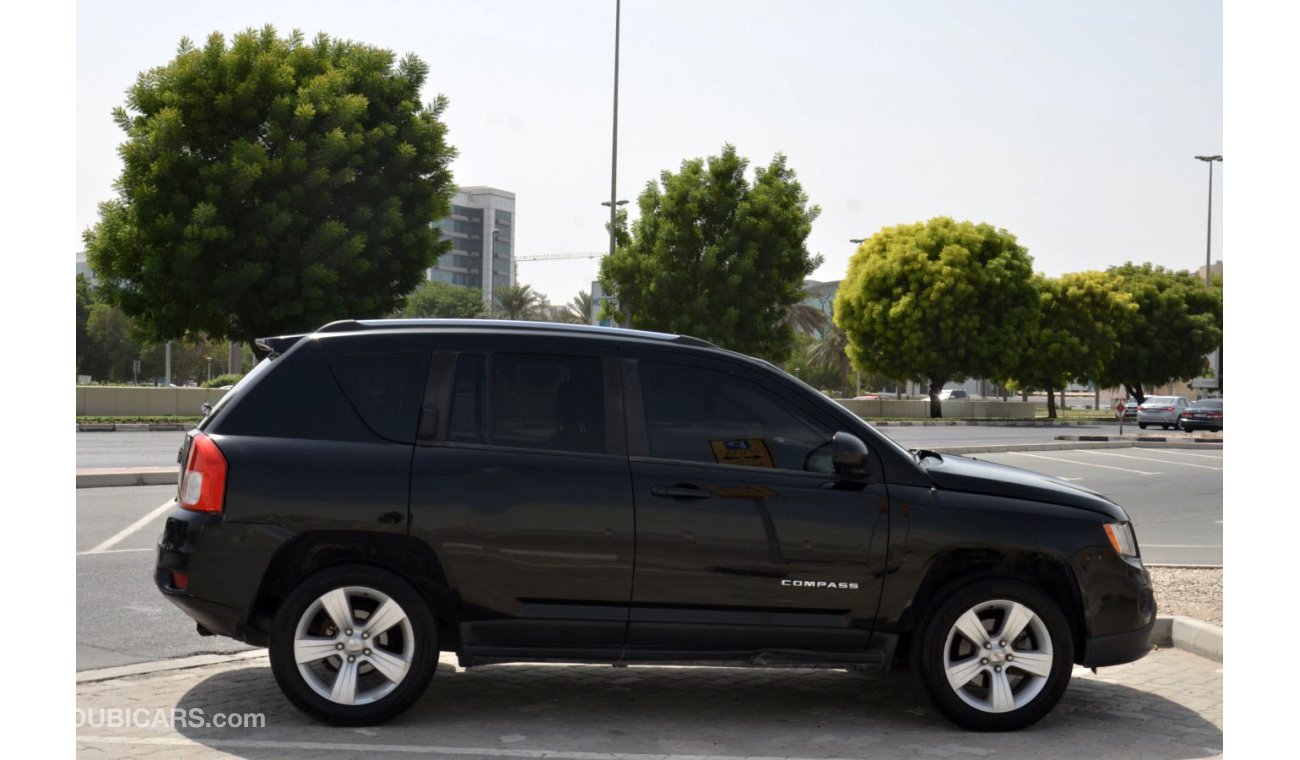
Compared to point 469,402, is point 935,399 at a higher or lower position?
lower

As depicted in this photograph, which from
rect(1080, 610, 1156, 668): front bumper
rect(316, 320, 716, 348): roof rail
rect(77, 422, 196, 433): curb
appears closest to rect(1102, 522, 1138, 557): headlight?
rect(1080, 610, 1156, 668): front bumper

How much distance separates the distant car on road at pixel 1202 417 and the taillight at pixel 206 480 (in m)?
46.1

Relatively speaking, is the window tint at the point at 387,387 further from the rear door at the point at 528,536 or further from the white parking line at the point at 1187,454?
the white parking line at the point at 1187,454

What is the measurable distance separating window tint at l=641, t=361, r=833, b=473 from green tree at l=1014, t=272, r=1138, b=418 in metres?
61.6

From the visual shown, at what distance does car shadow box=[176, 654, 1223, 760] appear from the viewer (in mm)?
5461

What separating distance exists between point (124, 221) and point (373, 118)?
6.35 metres

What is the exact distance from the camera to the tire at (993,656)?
5812mm

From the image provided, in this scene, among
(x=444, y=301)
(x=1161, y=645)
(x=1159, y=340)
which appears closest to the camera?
(x=1161, y=645)

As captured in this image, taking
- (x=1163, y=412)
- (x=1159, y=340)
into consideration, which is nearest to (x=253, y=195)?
(x=1163, y=412)

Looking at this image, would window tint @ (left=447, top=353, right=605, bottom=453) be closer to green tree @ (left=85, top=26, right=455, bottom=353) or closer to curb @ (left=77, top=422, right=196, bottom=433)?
green tree @ (left=85, top=26, right=455, bottom=353)

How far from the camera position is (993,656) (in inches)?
231

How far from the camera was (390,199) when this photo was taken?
104ft

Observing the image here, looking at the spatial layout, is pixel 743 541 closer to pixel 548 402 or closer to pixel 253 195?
pixel 548 402

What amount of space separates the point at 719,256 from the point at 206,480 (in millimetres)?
36822
